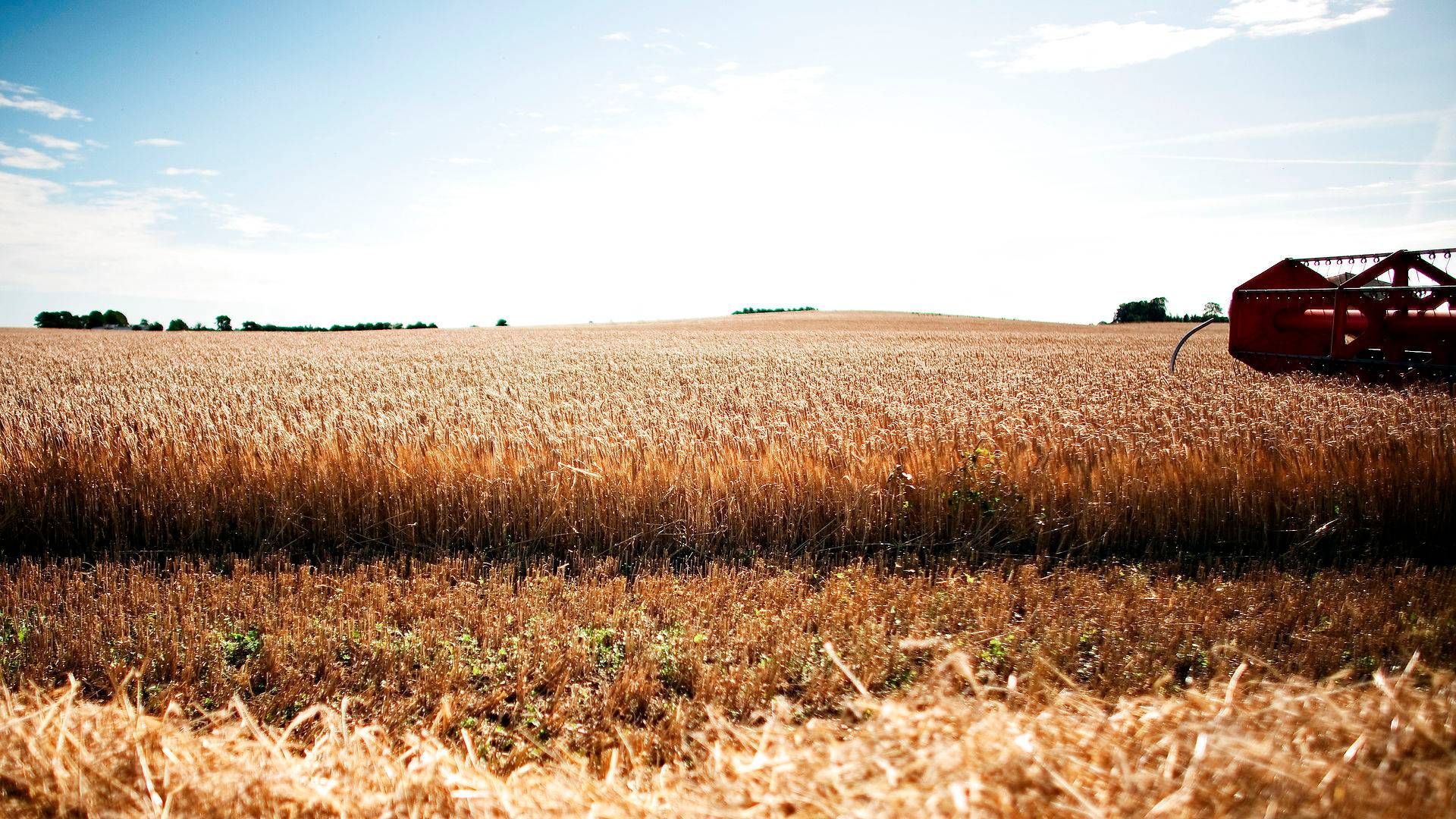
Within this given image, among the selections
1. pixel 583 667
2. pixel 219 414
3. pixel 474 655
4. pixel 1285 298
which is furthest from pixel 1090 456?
pixel 1285 298

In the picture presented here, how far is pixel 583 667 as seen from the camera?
368 cm

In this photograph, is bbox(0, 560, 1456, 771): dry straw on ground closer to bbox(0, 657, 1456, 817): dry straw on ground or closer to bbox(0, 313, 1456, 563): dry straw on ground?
bbox(0, 313, 1456, 563): dry straw on ground

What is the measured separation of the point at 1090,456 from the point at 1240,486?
113 centimetres

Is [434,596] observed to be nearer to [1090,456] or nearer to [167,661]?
[167,661]

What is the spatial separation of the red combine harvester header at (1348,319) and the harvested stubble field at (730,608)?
2.32 m

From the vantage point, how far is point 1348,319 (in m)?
12.1

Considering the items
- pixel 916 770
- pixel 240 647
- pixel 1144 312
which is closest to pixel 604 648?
pixel 240 647

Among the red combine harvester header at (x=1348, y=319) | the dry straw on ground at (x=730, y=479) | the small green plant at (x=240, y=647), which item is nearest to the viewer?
the small green plant at (x=240, y=647)

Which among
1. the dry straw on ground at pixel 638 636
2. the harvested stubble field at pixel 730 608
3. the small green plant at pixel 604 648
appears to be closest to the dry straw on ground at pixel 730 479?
the harvested stubble field at pixel 730 608

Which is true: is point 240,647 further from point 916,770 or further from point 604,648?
point 916,770

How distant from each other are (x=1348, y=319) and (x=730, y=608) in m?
13.0

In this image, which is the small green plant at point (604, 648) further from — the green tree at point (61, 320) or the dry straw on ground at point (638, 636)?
the green tree at point (61, 320)

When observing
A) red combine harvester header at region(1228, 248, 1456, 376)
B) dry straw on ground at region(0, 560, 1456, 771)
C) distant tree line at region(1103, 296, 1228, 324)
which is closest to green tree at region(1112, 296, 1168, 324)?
distant tree line at region(1103, 296, 1228, 324)

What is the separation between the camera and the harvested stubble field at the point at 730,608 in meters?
1.91
